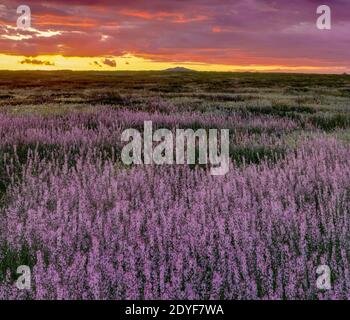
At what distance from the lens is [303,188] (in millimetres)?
5414

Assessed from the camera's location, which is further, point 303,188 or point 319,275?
point 303,188

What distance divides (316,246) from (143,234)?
4.91 feet

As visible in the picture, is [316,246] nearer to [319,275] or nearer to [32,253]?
[319,275]

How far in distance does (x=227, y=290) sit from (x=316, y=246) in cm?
119

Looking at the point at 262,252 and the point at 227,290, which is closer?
the point at 227,290

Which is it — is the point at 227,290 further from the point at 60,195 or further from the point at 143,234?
the point at 60,195

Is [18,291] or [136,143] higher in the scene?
A: [136,143]

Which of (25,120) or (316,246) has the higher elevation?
(25,120)
